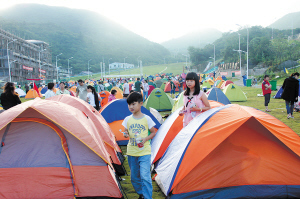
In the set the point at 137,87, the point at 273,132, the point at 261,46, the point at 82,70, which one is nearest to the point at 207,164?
the point at 273,132

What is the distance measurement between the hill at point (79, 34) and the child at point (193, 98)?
105m

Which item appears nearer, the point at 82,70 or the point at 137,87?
the point at 137,87

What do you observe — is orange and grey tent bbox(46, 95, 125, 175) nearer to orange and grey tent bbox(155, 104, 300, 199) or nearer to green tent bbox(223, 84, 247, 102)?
orange and grey tent bbox(155, 104, 300, 199)

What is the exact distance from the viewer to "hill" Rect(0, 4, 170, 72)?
117 meters

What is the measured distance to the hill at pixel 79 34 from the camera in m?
117

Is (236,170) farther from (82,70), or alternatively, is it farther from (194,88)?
(82,70)

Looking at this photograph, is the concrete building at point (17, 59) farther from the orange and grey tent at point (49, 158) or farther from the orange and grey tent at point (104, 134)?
the orange and grey tent at point (49, 158)

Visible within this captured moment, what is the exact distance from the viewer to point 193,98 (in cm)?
447

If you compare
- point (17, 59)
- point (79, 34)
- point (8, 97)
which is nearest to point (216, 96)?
point (8, 97)

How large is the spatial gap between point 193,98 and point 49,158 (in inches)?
103

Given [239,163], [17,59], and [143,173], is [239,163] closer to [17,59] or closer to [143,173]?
[143,173]

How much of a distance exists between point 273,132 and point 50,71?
85045mm

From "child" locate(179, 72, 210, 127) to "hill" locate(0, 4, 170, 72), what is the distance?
344 feet

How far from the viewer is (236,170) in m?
3.87
